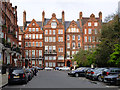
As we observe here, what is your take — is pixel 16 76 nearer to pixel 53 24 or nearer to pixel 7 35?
pixel 7 35

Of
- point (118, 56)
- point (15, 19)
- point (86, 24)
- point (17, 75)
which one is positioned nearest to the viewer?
point (17, 75)

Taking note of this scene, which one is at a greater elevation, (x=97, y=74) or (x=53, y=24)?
(x=53, y=24)

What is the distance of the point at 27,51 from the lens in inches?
3332

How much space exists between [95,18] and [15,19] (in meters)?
36.7

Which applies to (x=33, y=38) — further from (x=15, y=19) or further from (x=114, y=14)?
(x=114, y=14)

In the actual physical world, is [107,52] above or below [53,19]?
A: below

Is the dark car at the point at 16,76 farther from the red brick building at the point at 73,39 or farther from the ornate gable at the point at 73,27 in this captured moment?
the ornate gable at the point at 73,27

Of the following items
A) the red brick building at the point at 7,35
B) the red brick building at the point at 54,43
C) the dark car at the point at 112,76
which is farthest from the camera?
the red brick building at the point at 54,43

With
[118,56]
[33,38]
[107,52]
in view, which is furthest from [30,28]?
[118,56]

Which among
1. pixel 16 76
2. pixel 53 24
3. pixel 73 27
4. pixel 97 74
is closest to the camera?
pixel 16 76

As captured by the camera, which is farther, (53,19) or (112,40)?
(53,19)

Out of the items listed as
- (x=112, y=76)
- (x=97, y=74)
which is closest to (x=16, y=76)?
(x=112, y=76)

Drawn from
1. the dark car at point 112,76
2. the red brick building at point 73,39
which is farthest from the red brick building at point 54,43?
the dark car at point 112,76

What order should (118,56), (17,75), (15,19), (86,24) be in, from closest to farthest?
1. (17,75)
2. (118,56)
3. (15,19)
4. (86,24)
